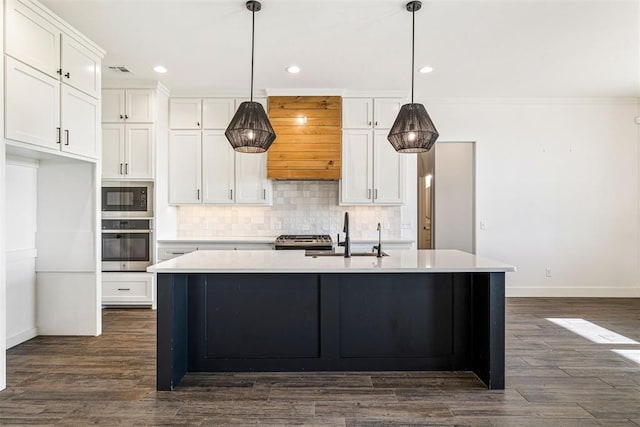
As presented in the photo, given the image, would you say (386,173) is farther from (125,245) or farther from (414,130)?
(125,245)

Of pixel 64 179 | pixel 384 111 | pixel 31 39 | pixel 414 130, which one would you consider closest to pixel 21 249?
pixel 64 179

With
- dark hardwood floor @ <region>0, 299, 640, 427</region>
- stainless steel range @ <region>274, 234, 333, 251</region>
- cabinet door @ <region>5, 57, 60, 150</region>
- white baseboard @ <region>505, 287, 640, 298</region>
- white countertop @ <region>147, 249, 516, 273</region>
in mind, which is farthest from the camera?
white baseboard @ <region>505, 287, 640, 298</region>

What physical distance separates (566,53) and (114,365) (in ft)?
15.9

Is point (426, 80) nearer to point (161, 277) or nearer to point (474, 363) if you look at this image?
point (474, 363)

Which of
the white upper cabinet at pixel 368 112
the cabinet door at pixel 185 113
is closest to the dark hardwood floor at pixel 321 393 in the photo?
the cabinet door at pixel 185 113

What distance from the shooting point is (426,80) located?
4535mm

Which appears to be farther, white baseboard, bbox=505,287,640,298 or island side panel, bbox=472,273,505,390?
white baseboard, bbox=505,287,640,298

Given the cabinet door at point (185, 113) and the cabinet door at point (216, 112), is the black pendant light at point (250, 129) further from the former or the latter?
the cabinet door at point (185, 113)

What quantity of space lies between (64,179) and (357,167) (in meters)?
3.17

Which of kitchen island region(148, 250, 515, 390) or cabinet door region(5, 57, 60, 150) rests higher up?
cabinet door region(5, 57, 60, 150)

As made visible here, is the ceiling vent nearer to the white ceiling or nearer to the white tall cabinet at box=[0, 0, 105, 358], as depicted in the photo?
the white ceiling

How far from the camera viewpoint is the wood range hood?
4.87 metres

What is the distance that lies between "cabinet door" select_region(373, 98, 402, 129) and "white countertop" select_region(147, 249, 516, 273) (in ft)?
7.94

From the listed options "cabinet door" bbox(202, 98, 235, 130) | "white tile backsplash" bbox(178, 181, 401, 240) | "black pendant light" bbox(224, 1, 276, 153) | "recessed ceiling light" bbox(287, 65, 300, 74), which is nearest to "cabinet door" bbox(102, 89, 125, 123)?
"cabinet door" bbox(202, 98, 235, 130)
